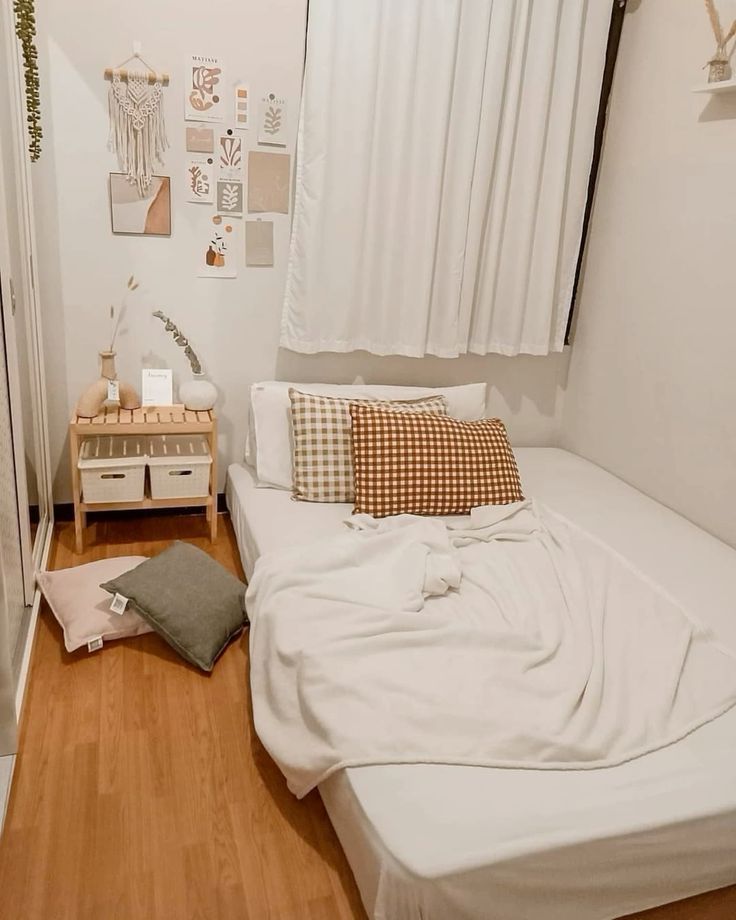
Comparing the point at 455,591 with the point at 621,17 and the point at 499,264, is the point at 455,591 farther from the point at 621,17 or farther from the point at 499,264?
the point at 621,17

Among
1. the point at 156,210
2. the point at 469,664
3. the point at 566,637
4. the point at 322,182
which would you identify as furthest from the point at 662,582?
the point at 156,210

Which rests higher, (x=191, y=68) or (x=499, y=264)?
(x=191, y=68)

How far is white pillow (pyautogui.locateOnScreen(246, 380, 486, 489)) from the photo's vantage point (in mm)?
2846

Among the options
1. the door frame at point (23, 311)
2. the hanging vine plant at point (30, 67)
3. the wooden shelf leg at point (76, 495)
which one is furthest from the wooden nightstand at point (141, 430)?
the hanging vine plant at point (30, 67)

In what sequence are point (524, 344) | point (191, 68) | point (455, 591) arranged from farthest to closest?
1. point (524, 344)
2. point (191, 68)
3. point (455, 591)

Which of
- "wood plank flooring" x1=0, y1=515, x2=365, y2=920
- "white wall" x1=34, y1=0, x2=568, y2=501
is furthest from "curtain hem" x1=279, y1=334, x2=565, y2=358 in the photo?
"wood plank flooring" x1=0, y1=515, x2=365, y2=920

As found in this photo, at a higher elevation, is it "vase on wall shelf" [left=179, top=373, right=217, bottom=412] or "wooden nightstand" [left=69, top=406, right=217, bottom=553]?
"vase on wall shelf" [left=179, top=373, right=217, bottom=412]

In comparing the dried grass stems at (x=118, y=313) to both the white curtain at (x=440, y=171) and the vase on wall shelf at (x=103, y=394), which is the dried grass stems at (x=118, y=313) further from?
the white curtain at (x=440, y=171)

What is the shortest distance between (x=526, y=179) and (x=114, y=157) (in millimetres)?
1556

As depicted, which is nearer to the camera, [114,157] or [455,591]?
[455,591]

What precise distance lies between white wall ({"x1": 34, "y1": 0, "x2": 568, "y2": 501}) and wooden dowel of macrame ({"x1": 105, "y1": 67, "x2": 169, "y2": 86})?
0.08ft

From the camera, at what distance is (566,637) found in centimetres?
197

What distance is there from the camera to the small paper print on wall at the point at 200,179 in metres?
2.84

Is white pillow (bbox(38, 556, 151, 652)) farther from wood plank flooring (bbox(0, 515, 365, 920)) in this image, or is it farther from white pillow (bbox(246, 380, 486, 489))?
white pillow (bbox(246, 380, 486, 489))
